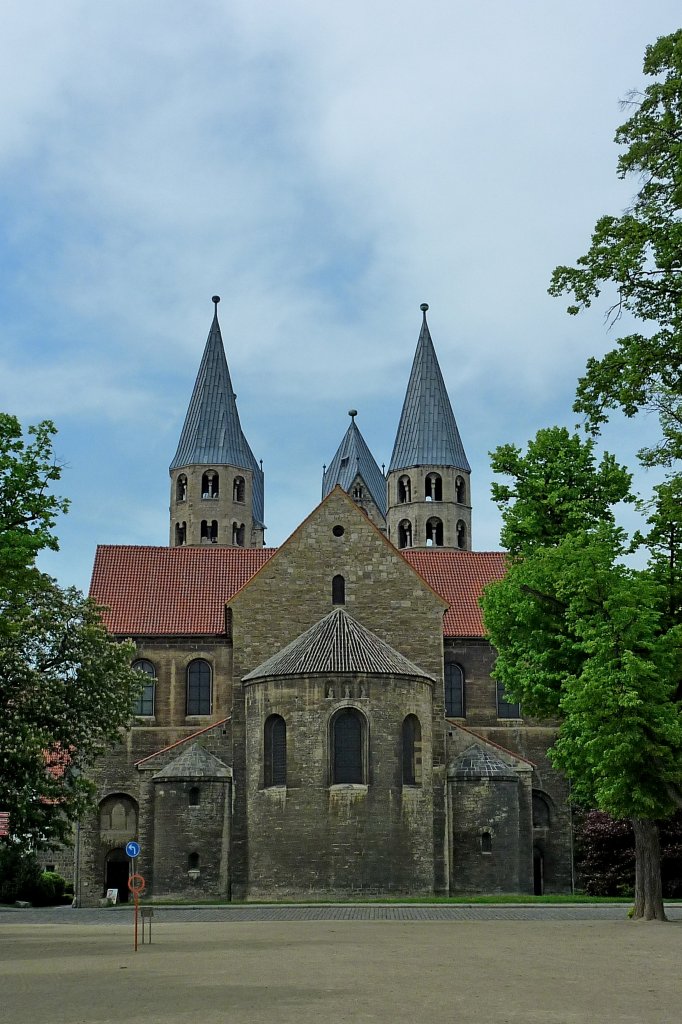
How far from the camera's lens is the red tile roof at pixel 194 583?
5556cm

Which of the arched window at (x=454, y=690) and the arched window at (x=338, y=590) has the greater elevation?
the arched window at (x=338, y=590)

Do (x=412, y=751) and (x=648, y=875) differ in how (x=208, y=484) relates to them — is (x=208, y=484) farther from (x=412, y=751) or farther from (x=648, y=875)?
(x=648, y=875)

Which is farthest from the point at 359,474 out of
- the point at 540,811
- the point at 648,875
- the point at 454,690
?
the point at 648,875

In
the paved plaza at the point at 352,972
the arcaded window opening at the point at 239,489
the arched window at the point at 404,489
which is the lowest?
the paved plaza at the point at 352,972

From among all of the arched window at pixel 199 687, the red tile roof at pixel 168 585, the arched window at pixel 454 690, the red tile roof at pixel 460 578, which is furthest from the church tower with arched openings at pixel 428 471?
the arched window at pixel 199 687

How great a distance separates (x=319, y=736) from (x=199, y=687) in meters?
9.83

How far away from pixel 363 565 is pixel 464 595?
27.0 feet

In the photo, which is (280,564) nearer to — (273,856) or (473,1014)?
(273,856)

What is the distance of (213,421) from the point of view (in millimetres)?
94688

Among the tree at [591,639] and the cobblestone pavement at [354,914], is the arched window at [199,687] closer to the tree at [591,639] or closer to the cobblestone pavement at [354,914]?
the cobblestone pavement at [354,914]

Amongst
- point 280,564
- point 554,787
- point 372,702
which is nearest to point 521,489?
point 372,702

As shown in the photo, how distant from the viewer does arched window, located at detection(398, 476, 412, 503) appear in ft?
293

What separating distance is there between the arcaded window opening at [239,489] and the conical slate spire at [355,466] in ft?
26.5

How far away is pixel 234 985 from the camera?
18391 mm
